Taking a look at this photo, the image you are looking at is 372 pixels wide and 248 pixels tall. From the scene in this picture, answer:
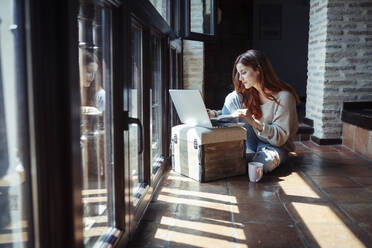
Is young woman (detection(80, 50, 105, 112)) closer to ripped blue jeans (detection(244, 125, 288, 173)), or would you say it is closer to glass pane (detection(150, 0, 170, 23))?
glass pane (detection(150, 0, 170, 23))

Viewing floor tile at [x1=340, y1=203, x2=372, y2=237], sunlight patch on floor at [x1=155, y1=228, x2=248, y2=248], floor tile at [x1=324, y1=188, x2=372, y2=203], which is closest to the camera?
sunlight patch on floor at [x1=155, y1=228, x2=248, y2=248]

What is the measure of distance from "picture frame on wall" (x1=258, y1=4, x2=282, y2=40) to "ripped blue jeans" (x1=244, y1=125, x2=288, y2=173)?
6693 mm

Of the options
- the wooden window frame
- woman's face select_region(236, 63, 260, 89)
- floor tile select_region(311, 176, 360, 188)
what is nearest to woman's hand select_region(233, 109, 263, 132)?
woman's face select_region(236, 63, 260, 89)

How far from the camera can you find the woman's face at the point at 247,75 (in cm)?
309

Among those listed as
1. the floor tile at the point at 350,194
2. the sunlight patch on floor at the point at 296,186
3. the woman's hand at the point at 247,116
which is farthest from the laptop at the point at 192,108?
the floor tile at the point at 350,194

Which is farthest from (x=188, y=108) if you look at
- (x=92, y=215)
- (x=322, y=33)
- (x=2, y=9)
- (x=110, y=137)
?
(x=322, y=33)

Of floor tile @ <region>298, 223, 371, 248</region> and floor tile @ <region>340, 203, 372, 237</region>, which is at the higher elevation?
floor tile @ <region>340, 203, 372, 237</region>

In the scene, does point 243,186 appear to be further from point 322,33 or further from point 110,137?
point 322,33

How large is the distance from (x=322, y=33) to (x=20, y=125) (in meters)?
4.30

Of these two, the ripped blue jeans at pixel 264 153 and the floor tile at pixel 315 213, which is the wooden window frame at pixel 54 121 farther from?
the ripped blue jeans at pixel 264 153

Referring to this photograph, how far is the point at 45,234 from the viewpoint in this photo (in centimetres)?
102

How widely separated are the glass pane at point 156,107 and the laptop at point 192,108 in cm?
23

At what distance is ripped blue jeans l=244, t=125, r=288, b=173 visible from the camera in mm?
3113

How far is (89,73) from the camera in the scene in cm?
147
